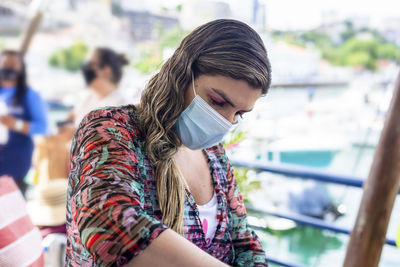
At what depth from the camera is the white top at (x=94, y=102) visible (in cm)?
296

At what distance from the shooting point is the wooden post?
2.67 ft

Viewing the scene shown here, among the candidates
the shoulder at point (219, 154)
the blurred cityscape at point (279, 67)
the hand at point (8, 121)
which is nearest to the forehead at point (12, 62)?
the blurred cityscape at point (279, 67)

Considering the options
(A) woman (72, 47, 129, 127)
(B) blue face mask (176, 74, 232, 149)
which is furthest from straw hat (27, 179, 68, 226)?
(B) blue face mask (176, 74, 232, 149)

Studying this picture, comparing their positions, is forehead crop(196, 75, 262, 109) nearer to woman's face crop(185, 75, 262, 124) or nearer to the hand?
woman's face crop(185, 75, 262, 124)

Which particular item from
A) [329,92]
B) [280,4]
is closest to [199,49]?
[280,4]

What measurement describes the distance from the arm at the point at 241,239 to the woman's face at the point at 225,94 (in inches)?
12.5

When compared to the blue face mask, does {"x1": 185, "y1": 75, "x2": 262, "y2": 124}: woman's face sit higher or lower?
higher

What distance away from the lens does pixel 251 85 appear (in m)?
0.96

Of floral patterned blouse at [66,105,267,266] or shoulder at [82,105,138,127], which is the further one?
shoulder at [82,105,138,127]

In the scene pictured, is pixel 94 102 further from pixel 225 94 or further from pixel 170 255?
pixel 170 255

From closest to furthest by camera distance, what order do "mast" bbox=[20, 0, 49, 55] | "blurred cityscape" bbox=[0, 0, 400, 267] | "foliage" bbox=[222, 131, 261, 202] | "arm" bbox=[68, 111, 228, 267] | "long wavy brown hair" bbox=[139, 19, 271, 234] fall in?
"arm" bbox=[68, 111, 228, 267]
"long wavy brown hair" bbox=[139, 19, 271, 234]
"foliage" bbox=[222, 131, 261, 202]
"blurred cityscape" bbox=[0, 0, 400, 267]
"mast" bbox=[20, 0, 49, 55]

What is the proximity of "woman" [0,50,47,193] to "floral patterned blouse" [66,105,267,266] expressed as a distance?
240cm

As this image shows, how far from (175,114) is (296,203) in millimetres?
6645

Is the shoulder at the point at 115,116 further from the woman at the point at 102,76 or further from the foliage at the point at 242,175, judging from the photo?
the woman at the point at 102,76
